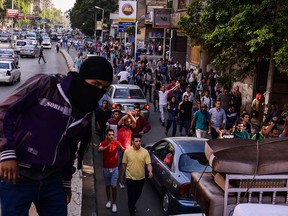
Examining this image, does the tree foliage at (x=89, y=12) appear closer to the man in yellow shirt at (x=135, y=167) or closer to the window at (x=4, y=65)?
the window at (x=4, y=65)

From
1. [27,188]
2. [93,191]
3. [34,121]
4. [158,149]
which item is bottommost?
[93,191]

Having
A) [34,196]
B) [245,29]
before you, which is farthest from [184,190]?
[245,29]

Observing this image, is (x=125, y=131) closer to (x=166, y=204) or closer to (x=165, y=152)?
(x=165, y=152)

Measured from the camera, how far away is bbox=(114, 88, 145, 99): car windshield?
17.2 meters

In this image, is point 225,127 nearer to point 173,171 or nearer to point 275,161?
point 173,171

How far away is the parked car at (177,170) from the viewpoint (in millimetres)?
7930

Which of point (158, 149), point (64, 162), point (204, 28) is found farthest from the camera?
point (204, 28)

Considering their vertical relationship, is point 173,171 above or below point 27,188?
below

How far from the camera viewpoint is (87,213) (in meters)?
8.02

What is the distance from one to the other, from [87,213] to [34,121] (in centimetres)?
523

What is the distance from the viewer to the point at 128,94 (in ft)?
56.8

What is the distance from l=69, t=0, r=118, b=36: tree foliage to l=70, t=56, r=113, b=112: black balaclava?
73.4m

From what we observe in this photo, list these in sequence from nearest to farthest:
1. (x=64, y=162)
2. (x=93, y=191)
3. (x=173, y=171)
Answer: (x=64, y=162) → (x=173, y=171) → (x=93, y=191)

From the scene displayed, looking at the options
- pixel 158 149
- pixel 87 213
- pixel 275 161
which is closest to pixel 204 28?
pixel 158 149
